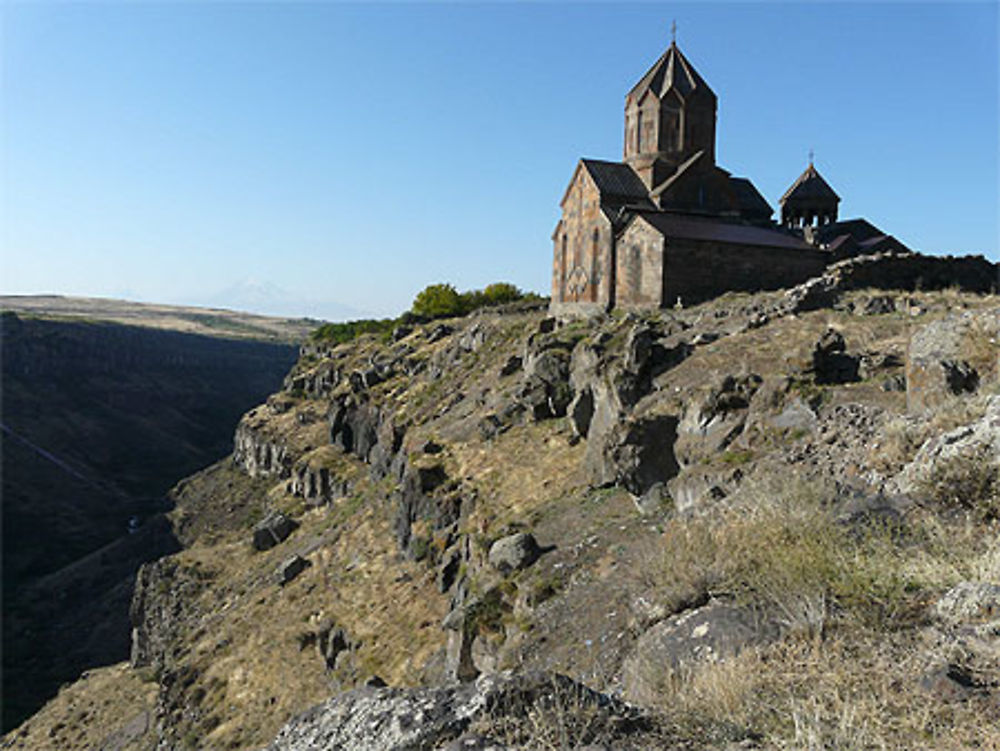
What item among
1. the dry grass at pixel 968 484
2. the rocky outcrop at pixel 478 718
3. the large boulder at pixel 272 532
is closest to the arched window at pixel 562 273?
the large boulder at pixel 272 532

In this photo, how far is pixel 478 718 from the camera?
11.4 feet

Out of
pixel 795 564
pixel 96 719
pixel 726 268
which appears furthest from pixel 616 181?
pixel 96 719

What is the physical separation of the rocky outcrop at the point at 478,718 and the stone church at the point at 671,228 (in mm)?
24807

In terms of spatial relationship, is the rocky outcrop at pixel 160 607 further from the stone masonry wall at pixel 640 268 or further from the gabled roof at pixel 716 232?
the gabled roof at pixel 716 232

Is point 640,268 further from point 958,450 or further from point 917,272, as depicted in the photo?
point 958,450

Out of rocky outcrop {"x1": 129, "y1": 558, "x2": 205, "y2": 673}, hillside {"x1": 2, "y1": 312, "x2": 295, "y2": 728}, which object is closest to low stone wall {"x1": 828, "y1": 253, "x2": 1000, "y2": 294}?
rocky outcrop {"x1": 129, "y1": 558, "x2": 205, "y2": 673}

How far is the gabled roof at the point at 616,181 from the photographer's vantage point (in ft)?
104

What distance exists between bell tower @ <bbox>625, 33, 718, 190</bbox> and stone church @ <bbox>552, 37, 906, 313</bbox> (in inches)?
2.0

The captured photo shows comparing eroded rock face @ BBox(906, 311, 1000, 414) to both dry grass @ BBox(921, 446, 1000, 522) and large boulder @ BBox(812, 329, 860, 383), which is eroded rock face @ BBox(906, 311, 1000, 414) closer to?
dry grass @ BBox(921, 446, 1000, 522)

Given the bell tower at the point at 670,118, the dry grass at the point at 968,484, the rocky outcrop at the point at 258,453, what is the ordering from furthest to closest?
the rocky outcrop at the point at 258,453
the bell tower at the point at 670,118
the dry grass at the point at 968,484

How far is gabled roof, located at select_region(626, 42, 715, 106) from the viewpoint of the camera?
3322cm

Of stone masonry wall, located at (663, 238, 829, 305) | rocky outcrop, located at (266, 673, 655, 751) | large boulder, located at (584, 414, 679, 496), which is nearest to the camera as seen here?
rocky outcrop, located at (266, 673, 655, 751)

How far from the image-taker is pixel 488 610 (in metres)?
12.1

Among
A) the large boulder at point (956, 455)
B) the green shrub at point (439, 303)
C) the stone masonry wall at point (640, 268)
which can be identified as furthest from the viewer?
the green shrub at point (439, 303)
